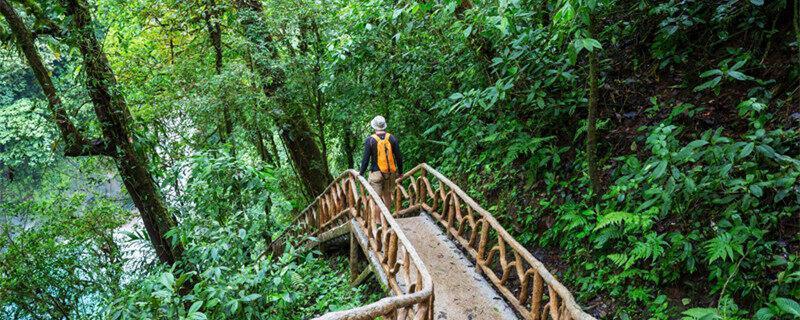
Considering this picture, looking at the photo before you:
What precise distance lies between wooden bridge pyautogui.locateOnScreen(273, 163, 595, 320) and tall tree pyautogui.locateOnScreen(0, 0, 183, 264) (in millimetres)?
2643

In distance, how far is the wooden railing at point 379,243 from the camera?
13.0 feet

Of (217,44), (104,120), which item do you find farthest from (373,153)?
(217,44)

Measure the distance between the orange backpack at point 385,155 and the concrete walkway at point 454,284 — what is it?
1.00 m

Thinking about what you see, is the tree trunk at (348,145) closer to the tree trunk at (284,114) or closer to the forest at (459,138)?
the forest at (459,138)

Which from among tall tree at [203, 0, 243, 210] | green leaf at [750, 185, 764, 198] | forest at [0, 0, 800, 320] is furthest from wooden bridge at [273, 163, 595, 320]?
tall tree at [203, 0, 243, 210]

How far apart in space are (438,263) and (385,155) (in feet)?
6.32

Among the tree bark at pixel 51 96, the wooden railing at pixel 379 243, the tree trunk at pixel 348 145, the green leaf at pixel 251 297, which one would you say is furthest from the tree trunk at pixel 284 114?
the green leaf at pixel 251 297

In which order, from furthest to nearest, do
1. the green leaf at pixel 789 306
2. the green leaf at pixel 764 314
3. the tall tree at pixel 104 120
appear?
1. the tall tree at pixel 104 120
2. the green leaf at pixel 764 314
3. the green leaf at pixel 789 306

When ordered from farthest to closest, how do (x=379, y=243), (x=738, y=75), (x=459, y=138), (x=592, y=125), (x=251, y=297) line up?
(x=459, y=138) < (x=379, y=243) < (x=592, y=125) < (x=738, y=75) < (x=251, y=297)

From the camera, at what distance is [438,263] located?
6156 millimetres

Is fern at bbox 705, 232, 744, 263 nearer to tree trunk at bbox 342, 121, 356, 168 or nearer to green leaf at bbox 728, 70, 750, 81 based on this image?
green leaf at bbox 728, 70, 750, 81

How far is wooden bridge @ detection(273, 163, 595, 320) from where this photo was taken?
426cm

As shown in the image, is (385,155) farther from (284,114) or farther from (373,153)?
(284,114)

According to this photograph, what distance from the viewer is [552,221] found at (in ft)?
19.4
